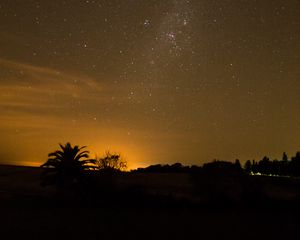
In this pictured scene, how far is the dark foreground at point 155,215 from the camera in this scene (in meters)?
23.8

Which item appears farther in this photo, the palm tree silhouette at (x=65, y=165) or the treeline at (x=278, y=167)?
the treeline at (x=278, y=167)

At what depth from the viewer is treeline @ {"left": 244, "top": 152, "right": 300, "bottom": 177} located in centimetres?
8781

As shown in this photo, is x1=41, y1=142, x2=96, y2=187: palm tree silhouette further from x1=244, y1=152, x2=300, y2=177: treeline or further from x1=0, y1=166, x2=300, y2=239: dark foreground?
x1=244, y1=152, x2=300, y2=177: treeline

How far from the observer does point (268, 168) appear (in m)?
95.1

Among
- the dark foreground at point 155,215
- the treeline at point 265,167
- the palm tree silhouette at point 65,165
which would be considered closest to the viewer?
the dark foreground at point 155,215

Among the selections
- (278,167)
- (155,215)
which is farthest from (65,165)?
(278,167)

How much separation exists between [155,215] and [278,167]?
214ft

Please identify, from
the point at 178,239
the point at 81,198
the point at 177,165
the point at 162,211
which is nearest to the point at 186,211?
the point at 162,211

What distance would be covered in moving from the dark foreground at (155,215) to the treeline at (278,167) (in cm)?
4818

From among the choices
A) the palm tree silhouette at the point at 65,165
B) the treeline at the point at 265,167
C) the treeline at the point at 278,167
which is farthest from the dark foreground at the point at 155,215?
the treeline at the point at 278,167

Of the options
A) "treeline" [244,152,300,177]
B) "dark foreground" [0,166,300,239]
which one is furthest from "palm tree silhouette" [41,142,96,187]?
"treeline" [244,152,300,177]

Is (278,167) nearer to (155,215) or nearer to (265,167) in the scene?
(265,167)

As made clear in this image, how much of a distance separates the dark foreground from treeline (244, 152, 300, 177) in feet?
158

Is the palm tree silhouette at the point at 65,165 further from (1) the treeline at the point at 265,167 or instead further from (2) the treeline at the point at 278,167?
(2) the treeline at the point at 278,167
